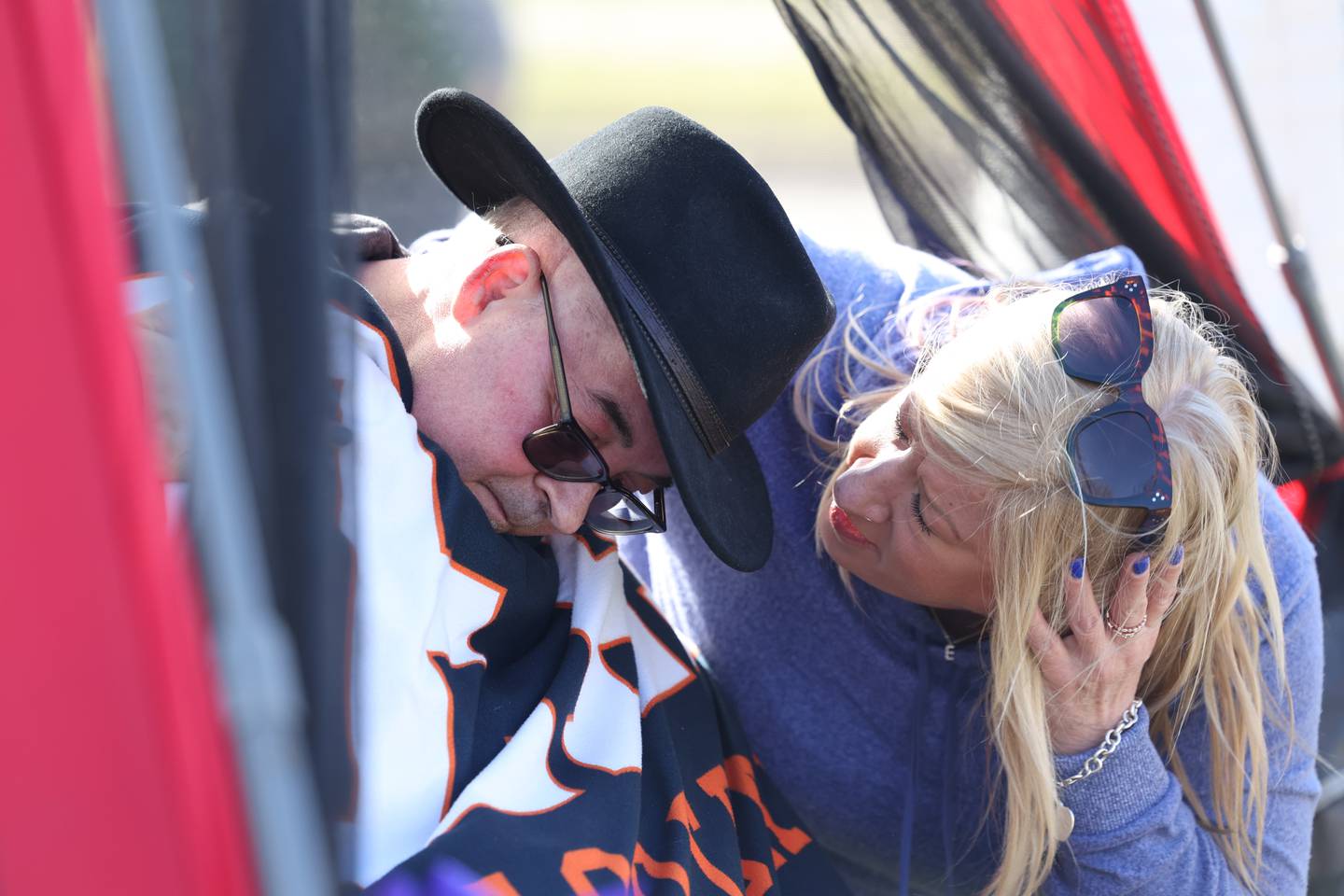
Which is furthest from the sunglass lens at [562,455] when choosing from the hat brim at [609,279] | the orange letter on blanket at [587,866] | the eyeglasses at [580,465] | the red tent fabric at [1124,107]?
the red tent fabric at [1124,107]

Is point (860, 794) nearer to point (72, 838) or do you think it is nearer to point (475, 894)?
point (475, 894)

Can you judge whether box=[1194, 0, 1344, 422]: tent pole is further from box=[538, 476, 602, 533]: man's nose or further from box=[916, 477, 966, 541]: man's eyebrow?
box=[538, 476, 602, 533]: man's nose

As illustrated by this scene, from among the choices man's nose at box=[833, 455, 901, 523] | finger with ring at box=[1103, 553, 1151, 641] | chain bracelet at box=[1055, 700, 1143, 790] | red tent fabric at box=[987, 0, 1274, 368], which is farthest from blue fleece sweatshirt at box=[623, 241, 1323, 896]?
red tent fabric at box=[987, 0, 1274, 368]

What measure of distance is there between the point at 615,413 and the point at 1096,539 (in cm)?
56

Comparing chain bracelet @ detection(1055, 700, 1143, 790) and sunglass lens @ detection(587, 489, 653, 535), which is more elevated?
sunglass lens @ detection(587, 489, 653, 535)

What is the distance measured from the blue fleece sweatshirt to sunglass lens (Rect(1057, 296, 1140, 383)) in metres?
0.28

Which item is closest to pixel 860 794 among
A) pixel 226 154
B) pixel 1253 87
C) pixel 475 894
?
pixel 475 894

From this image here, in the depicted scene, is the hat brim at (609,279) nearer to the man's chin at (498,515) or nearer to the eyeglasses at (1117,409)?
the man's chin at (498,515)

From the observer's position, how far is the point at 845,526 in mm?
1451

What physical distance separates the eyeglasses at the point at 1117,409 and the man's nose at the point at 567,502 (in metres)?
0.55

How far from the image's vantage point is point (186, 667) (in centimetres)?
58

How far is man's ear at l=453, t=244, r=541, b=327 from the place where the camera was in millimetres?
1268

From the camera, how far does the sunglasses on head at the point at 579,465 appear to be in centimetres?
127

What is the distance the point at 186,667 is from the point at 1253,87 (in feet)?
6.90
